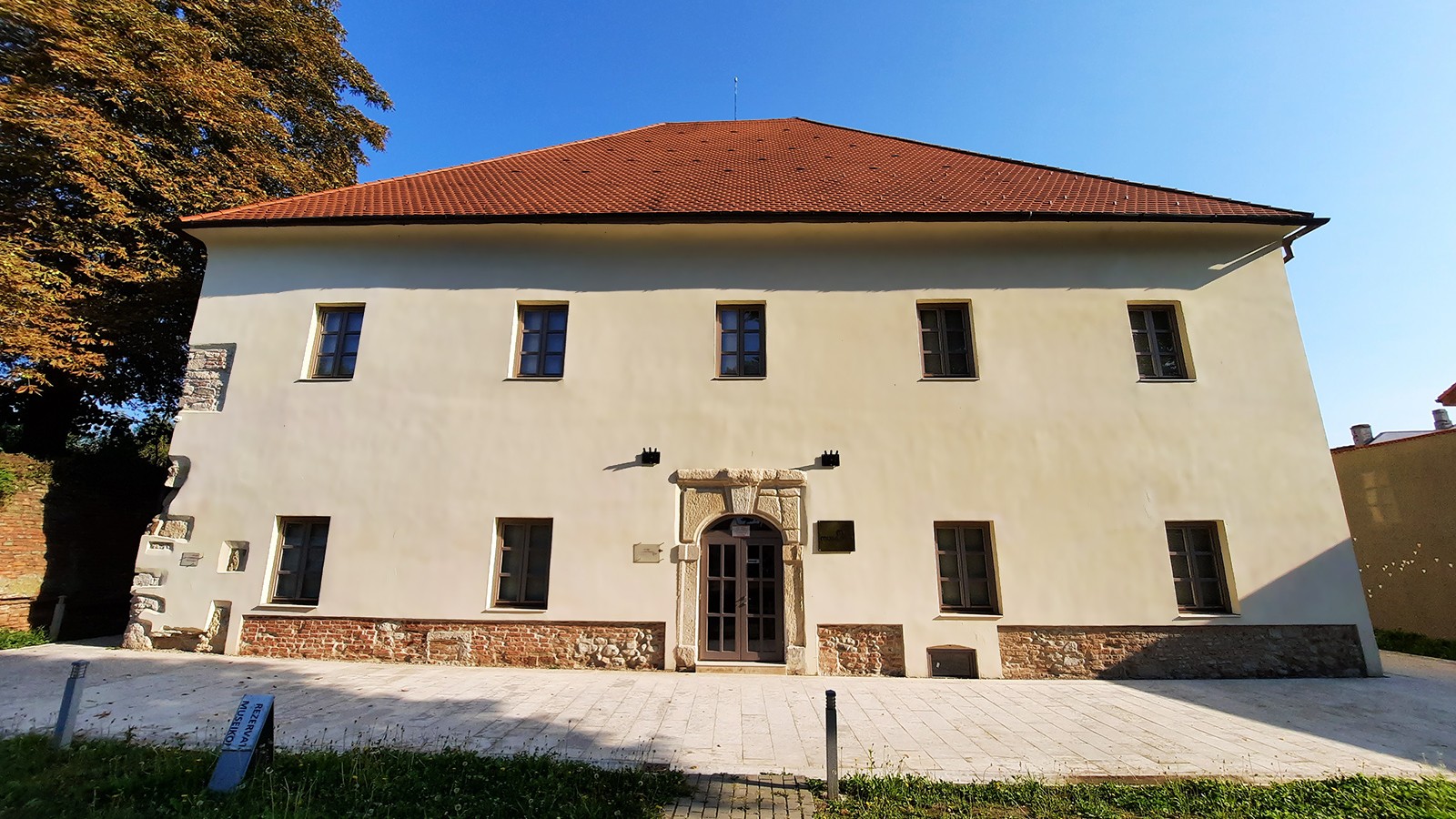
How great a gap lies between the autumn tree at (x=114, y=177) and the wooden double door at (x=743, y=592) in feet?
35.1

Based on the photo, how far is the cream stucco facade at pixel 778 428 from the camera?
8.24 meters

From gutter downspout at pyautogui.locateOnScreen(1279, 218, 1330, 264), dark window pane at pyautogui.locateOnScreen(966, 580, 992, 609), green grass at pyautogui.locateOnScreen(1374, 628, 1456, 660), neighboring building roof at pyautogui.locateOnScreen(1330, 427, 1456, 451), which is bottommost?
green grass at pyautogui.locateOnScreen(1374, 628, 1456, 660)

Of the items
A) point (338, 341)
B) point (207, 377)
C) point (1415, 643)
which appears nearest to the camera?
Result: point (207, 377)

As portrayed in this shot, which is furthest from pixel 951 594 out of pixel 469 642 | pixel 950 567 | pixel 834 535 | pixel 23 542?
pixel 23 542

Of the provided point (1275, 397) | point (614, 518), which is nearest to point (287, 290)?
point (614, 518)

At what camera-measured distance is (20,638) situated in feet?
28.0

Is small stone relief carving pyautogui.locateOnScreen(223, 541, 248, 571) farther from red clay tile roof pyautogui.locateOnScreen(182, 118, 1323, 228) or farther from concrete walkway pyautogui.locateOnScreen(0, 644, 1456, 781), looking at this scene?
red clay tile roof pyautogui.locateOnScreen(182, 118, 1323, 228)

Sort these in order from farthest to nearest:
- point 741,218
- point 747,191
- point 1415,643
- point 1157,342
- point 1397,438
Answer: point 1397,438
point 747,191
point 1415,643
point 1157,342
point 741,218

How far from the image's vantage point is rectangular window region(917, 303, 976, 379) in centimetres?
919

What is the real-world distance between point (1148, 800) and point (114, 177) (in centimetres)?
1612

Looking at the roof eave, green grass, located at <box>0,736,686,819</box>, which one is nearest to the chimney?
the roof eave

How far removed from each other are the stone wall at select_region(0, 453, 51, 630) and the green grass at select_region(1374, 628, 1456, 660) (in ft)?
A: 70.4

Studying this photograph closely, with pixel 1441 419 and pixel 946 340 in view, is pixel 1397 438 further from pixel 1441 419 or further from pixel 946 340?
pixel 946 340

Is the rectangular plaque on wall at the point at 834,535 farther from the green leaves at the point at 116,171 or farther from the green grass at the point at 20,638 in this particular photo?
the green leaves at the point at 116,171
